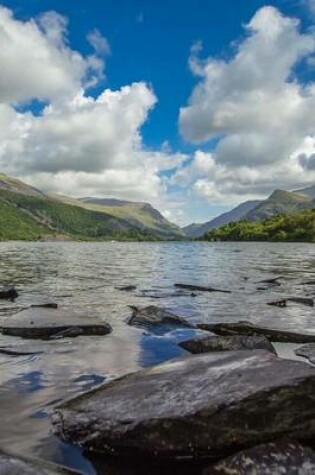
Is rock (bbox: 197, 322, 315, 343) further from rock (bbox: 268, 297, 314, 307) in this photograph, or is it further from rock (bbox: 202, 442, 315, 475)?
rock (bbox: 202, 442, 315, 475)

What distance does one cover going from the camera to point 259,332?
16766 millimetres

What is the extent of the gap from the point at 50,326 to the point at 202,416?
33.7 feet

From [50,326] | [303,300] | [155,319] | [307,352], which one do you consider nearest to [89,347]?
[50,326]

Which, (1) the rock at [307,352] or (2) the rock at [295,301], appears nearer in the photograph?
(1) the rock at [307,352]

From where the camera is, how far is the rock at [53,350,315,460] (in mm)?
7320

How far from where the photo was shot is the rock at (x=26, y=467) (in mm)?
6395

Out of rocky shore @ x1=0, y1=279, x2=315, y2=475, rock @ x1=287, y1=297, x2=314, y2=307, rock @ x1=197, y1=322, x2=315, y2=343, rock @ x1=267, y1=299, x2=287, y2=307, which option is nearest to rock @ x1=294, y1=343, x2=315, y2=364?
rock @ x1=197, y1=322, x2=315, y2=343

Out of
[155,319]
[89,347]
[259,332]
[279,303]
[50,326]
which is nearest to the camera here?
[89,347]

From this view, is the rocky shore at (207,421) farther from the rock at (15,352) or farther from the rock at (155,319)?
the rock at (155,319)

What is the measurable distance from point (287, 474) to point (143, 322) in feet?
42.3

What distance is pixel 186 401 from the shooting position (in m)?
7.75

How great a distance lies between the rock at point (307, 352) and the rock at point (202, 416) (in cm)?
557

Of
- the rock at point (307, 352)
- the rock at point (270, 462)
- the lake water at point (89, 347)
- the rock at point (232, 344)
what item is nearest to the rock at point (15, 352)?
the lake water at point (89, 347)

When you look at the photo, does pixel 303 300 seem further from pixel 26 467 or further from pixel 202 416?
pixel 26 467
